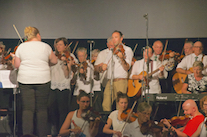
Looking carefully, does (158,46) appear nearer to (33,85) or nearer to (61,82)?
(61,82)

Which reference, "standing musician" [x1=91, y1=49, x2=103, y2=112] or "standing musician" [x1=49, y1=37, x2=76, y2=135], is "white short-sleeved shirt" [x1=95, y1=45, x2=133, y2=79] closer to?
"standing musician" [x1=91, y1=49, x2=103, y2=112]

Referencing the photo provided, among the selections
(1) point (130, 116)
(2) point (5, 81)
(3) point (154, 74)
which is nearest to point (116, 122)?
(1) point (130, 116)

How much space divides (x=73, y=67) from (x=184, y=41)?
1854 mm

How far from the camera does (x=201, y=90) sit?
3.65 meters

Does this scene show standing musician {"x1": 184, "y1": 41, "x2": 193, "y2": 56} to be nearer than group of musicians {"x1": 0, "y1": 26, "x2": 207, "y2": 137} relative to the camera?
No

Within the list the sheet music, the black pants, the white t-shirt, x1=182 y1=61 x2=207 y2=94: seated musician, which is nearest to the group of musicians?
x1=182 y1=61 x2=207 y2=94: seated musician

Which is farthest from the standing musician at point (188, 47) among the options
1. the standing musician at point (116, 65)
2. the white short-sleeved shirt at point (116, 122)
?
the white short-sleeved shirt at point (116, 122)

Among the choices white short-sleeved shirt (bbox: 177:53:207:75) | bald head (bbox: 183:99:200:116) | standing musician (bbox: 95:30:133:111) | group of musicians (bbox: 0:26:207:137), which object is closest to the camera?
group of musicians (bbox: 0:26:207:137)

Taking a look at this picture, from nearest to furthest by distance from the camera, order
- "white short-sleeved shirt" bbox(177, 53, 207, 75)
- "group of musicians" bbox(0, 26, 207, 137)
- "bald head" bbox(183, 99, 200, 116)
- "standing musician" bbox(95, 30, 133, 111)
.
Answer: "group of musicians" bbox(0, 26, 207, 137) → "bald head" bbox(183, 99, 200, 116) → "standing musician" bbox(95, 30, 133, 111) → "white short-sleeved shirt" bbox(177, 53, 207, 75)

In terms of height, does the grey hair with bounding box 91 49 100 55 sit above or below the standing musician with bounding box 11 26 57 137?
above

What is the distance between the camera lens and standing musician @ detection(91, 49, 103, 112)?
3578 mm

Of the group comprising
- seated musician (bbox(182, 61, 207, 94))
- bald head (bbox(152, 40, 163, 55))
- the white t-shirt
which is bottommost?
seated musician (bbox(182, 61, 207, 94))

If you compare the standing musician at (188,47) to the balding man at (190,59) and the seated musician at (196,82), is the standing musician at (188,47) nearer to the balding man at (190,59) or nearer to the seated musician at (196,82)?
the balding man at (190,59)

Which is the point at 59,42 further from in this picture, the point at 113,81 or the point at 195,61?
the point at 195,61
